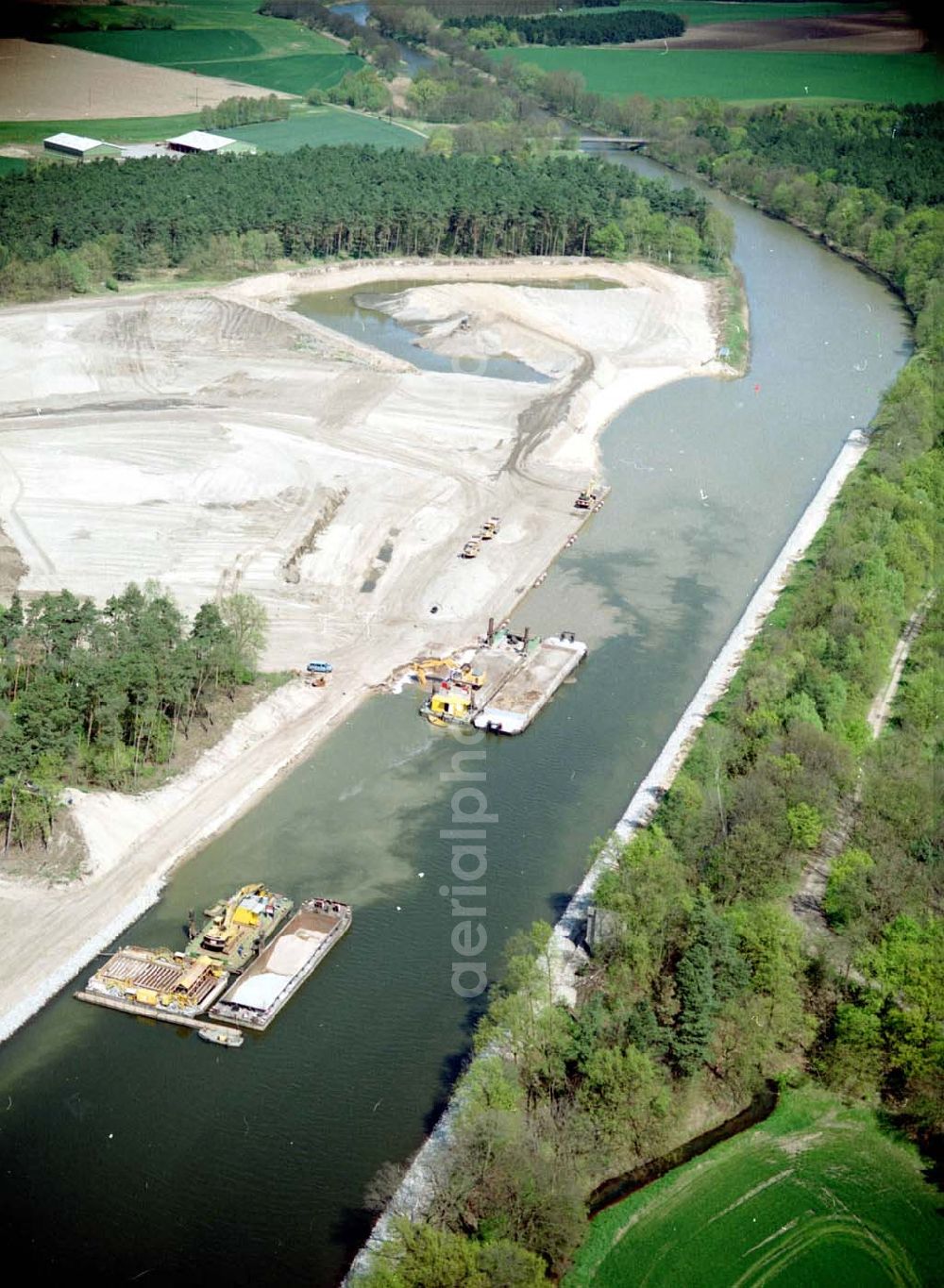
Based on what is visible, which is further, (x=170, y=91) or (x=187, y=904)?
(x=170, y=91)

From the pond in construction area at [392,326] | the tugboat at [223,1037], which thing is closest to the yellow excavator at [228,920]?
the tugboat at [223,1037]

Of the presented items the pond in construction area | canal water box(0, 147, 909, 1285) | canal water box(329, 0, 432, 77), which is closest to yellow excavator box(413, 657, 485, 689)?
canal water box(0, 147, 909, 1285)

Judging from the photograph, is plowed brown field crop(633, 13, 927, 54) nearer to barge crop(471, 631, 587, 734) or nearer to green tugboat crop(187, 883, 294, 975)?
barge crop(471, 631, 587, 734)

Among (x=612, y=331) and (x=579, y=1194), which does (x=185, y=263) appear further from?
(x=579, y=1194)

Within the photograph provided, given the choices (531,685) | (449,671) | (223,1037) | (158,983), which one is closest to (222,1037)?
(223,1037)

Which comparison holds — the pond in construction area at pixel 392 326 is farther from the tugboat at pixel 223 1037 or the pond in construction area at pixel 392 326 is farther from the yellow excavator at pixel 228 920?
the tugboat at pixel 223 1037

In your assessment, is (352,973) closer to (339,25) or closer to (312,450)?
(312,450)

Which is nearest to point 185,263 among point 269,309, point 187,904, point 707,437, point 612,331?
point 269,309
